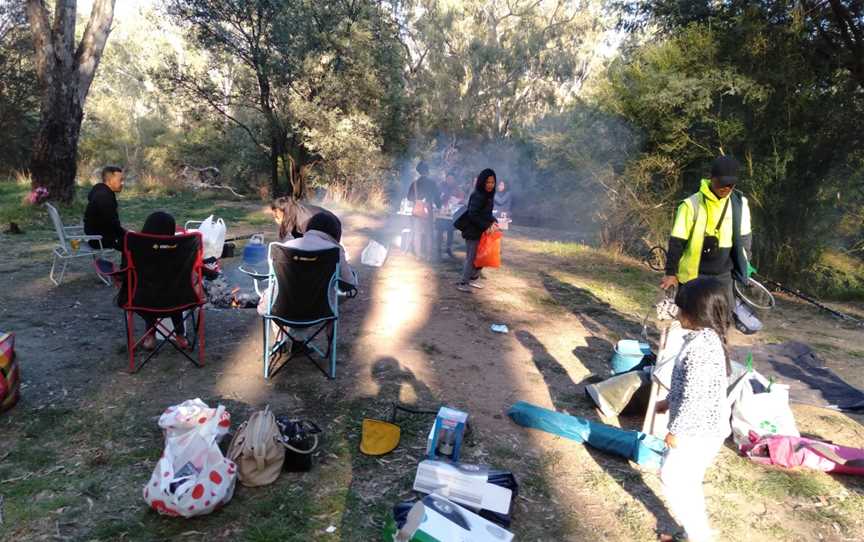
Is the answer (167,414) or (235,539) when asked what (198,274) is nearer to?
(167,414)

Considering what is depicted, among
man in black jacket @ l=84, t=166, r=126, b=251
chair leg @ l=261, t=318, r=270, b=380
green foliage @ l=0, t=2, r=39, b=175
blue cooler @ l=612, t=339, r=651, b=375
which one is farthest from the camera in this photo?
green foliage @ l=0, t=2, r=39, b=175

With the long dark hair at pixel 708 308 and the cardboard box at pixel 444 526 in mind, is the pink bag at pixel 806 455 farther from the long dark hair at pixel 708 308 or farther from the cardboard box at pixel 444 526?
the cardboard box at pixel 444 526

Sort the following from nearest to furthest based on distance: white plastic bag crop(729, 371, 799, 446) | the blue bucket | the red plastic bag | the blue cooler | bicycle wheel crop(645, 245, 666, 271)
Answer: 1. white plastic bag crop(729, 371, 799, 446)
2. the blue cooler
3. the red plastic bag
4. the blue bucket
5. bicycle wheel crop(645, 245, 666, 271)

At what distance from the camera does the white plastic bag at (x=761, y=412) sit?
3.58m

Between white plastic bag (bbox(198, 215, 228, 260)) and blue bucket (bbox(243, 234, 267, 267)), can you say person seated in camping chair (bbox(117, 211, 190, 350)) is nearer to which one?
white plastic bag (bbox(198, 215, 228, 260))

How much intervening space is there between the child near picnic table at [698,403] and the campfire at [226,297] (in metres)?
4.56

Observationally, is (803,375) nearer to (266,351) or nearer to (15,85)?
(266,351)

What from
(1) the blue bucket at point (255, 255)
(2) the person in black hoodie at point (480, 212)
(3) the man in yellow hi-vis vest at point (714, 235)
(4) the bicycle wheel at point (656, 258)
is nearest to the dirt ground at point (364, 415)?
(2) the person in black hoodie at point (480, 212)

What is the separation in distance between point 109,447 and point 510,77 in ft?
97.1

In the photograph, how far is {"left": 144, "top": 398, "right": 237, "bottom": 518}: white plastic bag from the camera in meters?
2.56

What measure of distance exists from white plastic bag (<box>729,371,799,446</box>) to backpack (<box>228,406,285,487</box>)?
2814 millimetres

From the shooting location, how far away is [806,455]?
11.1 ft

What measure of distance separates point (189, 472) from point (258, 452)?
37 cm

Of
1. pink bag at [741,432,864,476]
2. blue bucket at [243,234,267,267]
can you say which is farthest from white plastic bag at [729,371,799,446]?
blue bucket at [243,234,267,267]
